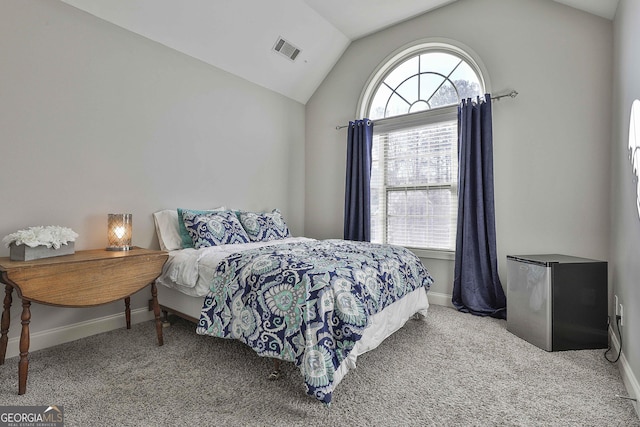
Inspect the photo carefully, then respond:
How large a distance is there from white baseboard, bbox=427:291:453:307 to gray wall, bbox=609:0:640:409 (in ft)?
4.30

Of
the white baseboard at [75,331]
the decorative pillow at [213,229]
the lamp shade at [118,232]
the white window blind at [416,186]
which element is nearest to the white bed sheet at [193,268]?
the decorative pillow at [213,229]

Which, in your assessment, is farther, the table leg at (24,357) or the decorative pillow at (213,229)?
the decorative pillow at (213,229)

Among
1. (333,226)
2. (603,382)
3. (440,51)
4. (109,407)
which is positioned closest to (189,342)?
(109,407)

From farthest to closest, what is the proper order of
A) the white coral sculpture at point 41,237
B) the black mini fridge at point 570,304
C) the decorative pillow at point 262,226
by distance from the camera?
1. the decorative pillow at point 262,226
2. the black mini fridge at point 570,304
3. the white coral sculpture at point 41,237

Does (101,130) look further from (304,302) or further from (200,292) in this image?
(304,302)

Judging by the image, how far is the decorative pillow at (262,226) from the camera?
317 cm

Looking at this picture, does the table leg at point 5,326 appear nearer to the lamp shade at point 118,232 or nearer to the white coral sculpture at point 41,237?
the white coral sculpture at point 41,237

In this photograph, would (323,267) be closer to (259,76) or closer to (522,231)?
(522,231)

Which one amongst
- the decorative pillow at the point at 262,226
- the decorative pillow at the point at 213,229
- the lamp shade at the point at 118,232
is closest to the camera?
the lamp shade at the point at 118,232

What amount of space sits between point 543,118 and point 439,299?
1.97 m

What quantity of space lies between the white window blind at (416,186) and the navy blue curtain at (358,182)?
0.19 meters

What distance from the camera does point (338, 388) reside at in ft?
5.68

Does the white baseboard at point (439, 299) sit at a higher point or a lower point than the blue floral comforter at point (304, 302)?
lower

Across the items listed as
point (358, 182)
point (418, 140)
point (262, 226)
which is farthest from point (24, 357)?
point (418, 140)
